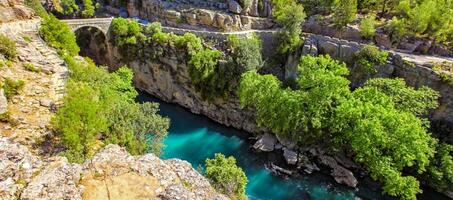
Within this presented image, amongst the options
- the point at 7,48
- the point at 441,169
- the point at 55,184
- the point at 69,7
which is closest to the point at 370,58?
the point at 441,169

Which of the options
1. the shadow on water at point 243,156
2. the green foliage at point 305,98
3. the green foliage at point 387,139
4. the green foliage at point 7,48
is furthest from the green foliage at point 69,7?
the green foliage at point 387,139

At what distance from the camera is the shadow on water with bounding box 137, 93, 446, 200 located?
107 ft

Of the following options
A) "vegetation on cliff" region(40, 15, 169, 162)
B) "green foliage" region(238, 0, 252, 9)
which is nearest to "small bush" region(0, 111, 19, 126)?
"vegetation on cliff" region(40, 15, 169, 162)

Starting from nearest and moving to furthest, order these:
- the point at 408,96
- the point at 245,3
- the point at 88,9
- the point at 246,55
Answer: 1. the point at 408,96
2. the point at 246,55
3. the point at 245,3
4. the point at 88,9

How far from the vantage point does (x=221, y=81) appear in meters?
42.8

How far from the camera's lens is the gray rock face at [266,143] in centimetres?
3881

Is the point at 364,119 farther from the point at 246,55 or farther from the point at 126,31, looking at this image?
the point at 126,31

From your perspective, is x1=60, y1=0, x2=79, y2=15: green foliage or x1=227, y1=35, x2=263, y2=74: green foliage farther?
x1=60, y1=0, x2=79, y2=15: green foliage

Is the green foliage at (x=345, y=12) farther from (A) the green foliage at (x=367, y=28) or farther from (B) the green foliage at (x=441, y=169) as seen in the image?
(B) the green foliage at (x=441, y=169)

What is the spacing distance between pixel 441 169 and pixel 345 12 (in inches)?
878

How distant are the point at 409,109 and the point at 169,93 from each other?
3114 cm

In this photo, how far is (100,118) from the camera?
88.3 ft

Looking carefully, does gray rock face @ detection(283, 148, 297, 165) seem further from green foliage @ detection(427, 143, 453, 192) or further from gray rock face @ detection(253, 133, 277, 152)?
green foliage @ detection(427, 143, 453, 192)

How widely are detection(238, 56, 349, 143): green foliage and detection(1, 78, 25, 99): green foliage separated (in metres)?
21.8
